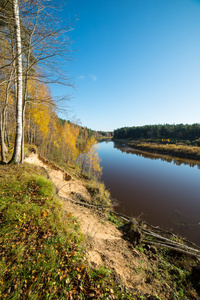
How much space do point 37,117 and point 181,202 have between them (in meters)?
20.9

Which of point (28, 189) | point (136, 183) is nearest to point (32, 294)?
point (28, 189)

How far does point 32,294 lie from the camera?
5.49ft

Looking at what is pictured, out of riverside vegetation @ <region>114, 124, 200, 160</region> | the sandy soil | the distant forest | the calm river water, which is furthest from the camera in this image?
the distant forest

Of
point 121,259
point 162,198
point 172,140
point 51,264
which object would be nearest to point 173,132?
point 172,140

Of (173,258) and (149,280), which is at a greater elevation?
(149,280)

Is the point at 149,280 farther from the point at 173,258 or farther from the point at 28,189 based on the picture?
the point at 28,189

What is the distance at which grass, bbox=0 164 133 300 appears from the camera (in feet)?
5.84

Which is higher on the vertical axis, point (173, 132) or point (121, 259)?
point (173, 132)

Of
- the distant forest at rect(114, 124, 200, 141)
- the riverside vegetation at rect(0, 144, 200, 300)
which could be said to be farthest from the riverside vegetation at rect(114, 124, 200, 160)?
the riverside vegetation at rect(0, 144, 200, 300)

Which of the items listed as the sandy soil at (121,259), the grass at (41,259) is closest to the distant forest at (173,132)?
the sandy soil at (121,259)

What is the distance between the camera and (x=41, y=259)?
2150 millimetres

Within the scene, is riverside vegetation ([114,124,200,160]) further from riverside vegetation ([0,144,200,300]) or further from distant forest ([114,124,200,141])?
riverside vegetation ([0,144,200,300])

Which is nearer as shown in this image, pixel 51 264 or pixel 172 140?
pixel 51 264

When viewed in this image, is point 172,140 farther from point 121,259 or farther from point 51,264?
point 51,264
